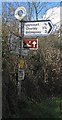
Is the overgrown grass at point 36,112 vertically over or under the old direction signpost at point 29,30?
under

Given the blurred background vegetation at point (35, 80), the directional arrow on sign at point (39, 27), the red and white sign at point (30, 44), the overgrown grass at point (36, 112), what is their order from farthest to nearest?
the red and white sign at point (30, 44) < the directional arrow on sign at point (39, 27) < the blurred background vegetation at point (35, 80) < the overgrown grass at point (36, 112)

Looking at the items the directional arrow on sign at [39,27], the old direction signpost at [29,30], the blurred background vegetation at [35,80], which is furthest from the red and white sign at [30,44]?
the blurred background vegetation at [35,80]

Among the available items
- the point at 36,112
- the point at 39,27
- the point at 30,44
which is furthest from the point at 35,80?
the point at 39,27

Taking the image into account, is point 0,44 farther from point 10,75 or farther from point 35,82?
point 35,82

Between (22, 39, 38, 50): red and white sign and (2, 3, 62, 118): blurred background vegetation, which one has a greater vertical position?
(22, 39, 38, 50): red and white sign

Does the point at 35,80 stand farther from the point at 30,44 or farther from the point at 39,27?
the point at 39,27

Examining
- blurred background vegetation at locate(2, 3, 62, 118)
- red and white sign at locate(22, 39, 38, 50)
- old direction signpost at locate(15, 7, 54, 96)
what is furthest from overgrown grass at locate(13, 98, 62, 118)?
red and white sign at locate(22, 39, 38, 50)

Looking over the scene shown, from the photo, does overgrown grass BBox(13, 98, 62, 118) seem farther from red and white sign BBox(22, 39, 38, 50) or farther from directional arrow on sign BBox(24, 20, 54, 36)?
directional arrow on sign BBox(24, 20, 54, 36)

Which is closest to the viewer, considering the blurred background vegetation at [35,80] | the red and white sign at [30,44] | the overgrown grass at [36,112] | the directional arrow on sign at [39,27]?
the overgrown grass at [36,112]

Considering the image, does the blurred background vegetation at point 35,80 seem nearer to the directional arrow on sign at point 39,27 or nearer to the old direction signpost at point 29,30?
the old direction signpost at point 29,30

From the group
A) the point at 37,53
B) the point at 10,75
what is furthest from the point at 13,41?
the point at 37,53

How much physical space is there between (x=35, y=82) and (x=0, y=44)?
357 centimetres

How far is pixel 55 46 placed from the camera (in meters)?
19.0

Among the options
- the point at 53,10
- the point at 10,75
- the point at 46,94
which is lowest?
the point at 46,94
